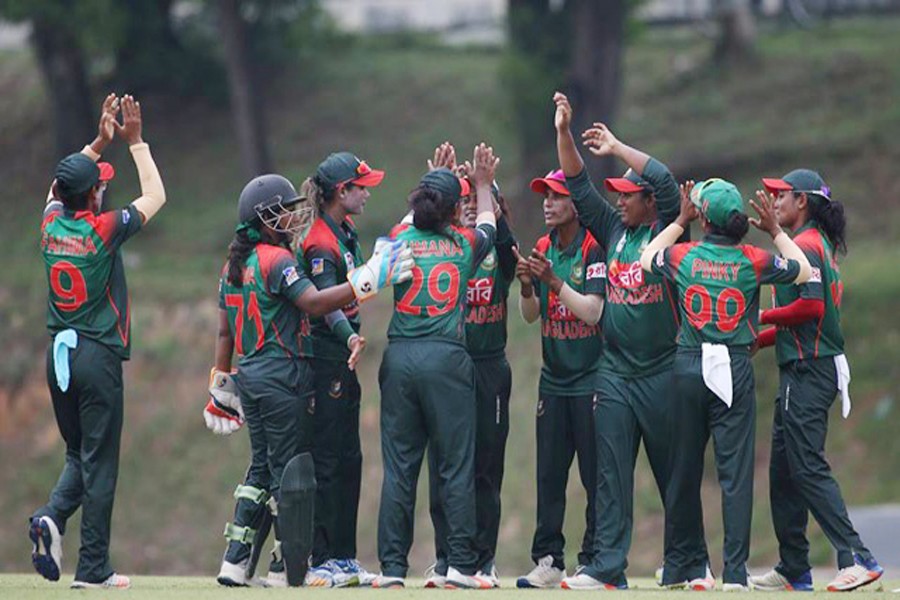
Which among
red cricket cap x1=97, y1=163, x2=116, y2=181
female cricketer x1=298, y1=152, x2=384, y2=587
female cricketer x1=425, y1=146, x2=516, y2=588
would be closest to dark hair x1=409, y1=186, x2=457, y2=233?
female cricketer x1=298, y1=152, x2=384, y2=587

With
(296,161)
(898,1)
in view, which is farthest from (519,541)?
(898,1)

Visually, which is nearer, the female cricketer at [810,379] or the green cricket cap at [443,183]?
the female cricketer at [810,379]

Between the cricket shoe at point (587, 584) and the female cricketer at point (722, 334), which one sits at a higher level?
the female cricketer at point (722, 334)

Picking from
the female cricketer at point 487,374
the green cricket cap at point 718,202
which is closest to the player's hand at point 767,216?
the green cricket cap at point 718,202

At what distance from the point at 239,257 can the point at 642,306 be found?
2.53m

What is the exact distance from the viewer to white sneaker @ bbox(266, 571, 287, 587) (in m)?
12.6

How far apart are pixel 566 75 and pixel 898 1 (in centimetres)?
1053

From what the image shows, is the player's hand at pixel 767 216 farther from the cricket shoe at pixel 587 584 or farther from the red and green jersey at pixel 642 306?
the cricket shoe at pixel 587 584

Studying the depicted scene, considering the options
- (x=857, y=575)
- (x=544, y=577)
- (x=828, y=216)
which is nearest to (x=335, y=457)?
(x=544, y=577)

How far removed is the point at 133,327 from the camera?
92.8 feet

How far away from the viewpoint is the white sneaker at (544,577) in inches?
523

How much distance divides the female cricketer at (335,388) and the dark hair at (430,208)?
0.56 m

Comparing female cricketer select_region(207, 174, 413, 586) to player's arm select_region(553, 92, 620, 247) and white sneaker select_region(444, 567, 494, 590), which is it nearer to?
white sneaker select_region(444, 567, 494, 590)

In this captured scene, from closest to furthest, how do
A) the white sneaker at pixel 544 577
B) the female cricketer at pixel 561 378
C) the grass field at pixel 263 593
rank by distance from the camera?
1. the grass field at pixel 263 593
2. the female cricketer at pixel 561 378
3. the white sneaker at pixel 544 577
